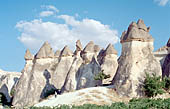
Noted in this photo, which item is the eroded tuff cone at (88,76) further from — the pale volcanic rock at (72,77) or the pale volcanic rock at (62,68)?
the pale volcanic rock at (62,68)

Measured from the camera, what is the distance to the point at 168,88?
15.2 meters

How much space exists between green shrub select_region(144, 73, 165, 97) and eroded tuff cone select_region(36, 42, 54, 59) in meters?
11.9

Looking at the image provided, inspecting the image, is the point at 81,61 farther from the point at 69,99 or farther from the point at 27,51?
the point at 69,99

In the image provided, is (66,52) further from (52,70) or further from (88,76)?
(88,76)

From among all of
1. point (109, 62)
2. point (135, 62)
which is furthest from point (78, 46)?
point (135, 62)

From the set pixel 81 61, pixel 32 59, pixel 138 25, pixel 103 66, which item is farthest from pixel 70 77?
pixel 138 25

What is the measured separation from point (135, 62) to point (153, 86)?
202 cm

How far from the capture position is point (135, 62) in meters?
15.3

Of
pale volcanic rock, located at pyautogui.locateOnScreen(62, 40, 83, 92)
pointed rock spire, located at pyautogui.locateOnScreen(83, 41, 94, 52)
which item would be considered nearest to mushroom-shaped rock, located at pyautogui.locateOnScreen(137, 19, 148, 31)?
pale volcanic rock, located at pyautogui.locateOnScreen(62, 40, 83, 92)

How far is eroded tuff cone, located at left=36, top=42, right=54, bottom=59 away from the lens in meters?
23.5

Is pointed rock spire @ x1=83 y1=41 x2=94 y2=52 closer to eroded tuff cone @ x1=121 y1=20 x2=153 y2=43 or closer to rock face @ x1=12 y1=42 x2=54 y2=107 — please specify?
rock face @ x1=12 y1=42 x2=54 y2=107

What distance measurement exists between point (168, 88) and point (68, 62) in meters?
11.5

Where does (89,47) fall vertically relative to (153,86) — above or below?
above

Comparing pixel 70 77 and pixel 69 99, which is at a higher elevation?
pixel 70 77
